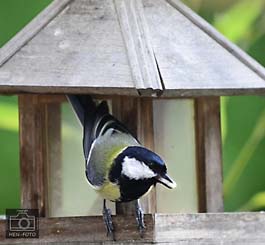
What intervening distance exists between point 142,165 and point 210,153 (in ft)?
0.78

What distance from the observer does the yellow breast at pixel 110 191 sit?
2.04 meters

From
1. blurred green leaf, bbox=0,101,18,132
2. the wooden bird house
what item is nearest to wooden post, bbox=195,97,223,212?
the wooden bird house

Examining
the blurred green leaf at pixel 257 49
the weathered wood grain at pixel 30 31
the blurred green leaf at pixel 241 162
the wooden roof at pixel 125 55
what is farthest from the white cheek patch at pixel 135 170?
the blurred green leaf at pixel 257 49

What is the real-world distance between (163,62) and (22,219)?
384mm

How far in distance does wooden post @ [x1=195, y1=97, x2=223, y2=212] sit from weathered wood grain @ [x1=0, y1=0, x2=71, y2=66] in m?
0.33

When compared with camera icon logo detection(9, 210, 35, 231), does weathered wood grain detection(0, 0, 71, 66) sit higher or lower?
higher

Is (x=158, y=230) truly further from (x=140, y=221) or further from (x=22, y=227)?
(x=22, y=227)

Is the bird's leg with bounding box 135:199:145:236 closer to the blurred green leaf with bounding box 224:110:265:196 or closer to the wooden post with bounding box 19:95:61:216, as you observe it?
the wooden post with bounding box 19:95:61:216

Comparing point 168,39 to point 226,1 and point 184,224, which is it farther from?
point 226,1

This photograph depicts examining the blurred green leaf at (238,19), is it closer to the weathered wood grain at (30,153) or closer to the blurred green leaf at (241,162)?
the blurred green leaf at (241,162)

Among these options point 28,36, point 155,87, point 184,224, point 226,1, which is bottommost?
point 184,224

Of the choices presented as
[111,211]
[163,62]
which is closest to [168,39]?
[163,62]

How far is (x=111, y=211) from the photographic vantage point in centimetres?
212

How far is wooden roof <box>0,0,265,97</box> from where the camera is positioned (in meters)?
1.96
